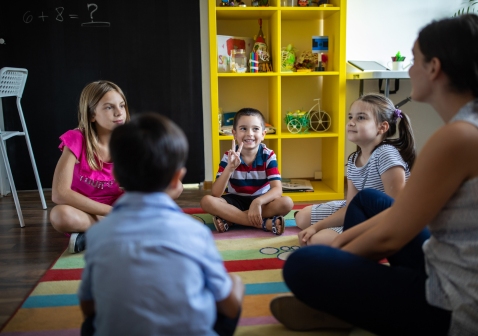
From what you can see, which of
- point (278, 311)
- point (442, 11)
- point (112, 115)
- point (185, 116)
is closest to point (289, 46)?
point (185, 116)

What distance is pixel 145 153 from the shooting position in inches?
31.7

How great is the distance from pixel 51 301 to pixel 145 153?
0.89 metres

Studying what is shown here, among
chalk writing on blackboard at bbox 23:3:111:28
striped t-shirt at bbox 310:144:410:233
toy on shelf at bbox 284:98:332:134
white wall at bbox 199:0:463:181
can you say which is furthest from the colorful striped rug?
chalk writing on blackboard at bbox 23:3:111:28

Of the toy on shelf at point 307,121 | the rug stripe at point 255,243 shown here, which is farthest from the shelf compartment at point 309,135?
the rug stripe at point 255,243

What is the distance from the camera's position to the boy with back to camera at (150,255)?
739 millimetres

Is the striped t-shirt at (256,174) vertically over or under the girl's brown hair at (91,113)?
under

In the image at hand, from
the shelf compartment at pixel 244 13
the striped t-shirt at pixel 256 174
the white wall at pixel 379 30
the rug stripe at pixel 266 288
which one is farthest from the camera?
the white wall at pixel 379 30

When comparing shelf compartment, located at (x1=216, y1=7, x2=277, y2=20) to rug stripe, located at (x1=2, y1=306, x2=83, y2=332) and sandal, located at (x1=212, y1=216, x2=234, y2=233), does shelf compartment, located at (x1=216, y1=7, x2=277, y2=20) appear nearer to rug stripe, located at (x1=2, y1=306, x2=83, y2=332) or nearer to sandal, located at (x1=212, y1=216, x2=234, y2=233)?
sandal, located at (x1=212, y1=216, x2=234, y2=233)

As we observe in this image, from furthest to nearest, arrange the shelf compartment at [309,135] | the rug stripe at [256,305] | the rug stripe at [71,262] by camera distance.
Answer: the shelf compartment at [309,135] < the rug stripe at [71,262] < the rug stripe at [256,305]

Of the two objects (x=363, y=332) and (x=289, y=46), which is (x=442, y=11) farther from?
(x=363, y=332)

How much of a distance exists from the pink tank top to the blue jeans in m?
1.17

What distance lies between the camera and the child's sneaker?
1.87 metres

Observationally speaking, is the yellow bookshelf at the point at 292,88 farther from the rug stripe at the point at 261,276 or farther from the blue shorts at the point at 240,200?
the rug stripe at the point at 261,276

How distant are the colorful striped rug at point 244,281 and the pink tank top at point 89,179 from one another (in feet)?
0.93
